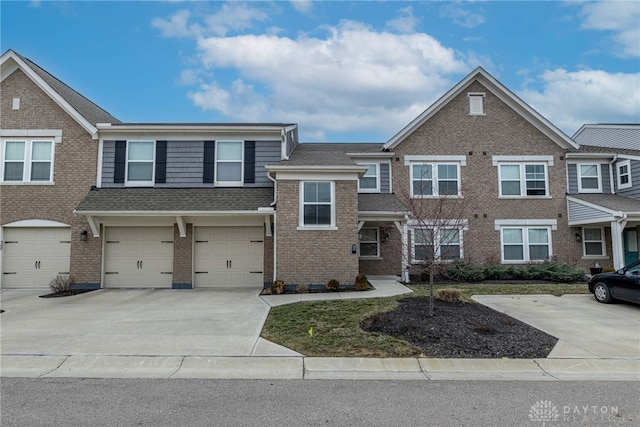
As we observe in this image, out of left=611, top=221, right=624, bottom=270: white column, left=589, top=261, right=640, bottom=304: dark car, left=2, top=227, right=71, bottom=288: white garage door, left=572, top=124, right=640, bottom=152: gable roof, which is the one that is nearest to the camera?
left=589, top=261, right=640, bottom=304: dark car

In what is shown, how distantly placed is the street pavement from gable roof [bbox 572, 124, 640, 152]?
13830 mm

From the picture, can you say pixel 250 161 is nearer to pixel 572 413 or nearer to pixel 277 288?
pixel 277 288

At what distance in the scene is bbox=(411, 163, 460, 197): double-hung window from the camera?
1830 centimetres

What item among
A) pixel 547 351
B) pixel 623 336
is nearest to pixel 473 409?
pixel 547 351

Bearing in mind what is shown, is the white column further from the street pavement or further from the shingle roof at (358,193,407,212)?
the shingle roof at (358,193,407,212)

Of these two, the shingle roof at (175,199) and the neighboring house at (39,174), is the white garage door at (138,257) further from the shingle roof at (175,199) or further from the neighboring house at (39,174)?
the shingle roof at (175,199)

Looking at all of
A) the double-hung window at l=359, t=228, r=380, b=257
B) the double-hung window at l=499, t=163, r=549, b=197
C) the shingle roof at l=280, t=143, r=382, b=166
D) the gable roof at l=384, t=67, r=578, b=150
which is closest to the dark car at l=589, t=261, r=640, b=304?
the double-hung window at l=499, t=163, r=549, b=197

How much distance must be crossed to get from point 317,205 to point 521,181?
1036 centimetres

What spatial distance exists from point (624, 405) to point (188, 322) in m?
7.94

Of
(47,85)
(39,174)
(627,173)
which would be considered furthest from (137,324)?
(627,173)

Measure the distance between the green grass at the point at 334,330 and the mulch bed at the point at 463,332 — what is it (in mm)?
374

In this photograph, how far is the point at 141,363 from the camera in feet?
21.0

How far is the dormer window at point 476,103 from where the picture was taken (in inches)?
737

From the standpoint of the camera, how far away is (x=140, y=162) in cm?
1588
